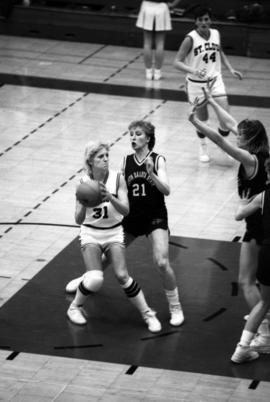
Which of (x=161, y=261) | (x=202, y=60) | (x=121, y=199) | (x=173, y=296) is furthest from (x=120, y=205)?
(x=202, y=60)

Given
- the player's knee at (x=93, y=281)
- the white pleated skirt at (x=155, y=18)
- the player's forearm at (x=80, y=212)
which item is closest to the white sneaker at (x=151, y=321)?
the player's knee at (x=93, y=281)

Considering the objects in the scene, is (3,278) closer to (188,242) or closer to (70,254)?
(70,254)

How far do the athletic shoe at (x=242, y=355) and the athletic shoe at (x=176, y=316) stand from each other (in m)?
0.85

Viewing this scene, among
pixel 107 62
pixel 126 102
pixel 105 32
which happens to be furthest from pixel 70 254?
pixel 105 32

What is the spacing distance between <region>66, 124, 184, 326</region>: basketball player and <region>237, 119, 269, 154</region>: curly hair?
94cm

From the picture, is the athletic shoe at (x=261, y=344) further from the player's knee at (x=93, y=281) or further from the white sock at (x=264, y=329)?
the player's knee at (x=93, y=281)

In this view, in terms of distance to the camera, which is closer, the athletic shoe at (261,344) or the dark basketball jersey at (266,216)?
the dark basketball jersey at (266,216)

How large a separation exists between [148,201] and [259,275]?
1549 millimetres

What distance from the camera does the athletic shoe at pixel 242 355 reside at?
9344 mm

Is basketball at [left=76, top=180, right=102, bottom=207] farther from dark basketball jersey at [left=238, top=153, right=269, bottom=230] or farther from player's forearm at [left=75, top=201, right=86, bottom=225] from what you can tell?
dark basketball jersey at [left=238, top=153, right=269, bottom=230]

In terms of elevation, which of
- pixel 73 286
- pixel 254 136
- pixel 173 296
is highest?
pixel 254 136

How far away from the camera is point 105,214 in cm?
985

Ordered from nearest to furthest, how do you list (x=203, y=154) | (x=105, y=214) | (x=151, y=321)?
(x=105, y=214) → (x=151, y=321) → (x=203, y=154)

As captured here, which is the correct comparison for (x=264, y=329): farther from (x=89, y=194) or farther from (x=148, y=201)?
(x=89, y=194)
